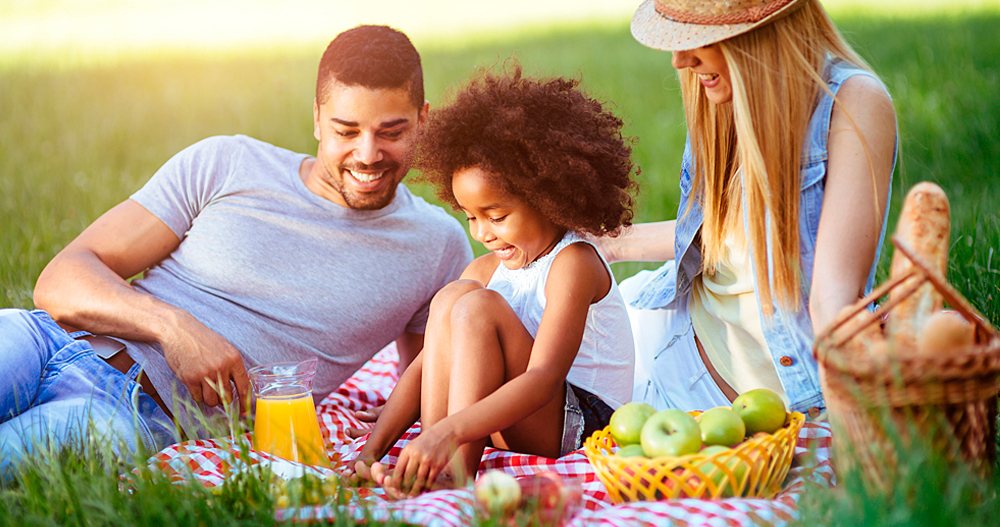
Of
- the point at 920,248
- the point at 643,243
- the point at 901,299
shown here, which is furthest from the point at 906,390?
the point at 643,243

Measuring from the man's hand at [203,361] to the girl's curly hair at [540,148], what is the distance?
31.6 inches

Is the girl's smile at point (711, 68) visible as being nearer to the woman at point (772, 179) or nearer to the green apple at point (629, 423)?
the woman at point (772, 179)

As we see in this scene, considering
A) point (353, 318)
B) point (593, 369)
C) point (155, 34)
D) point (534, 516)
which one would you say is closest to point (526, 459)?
point (593, 369)

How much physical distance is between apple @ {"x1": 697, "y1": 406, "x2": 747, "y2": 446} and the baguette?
48 cm

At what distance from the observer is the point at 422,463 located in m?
1.96

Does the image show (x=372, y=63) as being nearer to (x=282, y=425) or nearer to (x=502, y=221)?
(x=502, y=221)

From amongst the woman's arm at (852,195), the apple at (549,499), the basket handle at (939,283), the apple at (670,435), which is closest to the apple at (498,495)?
the apple at (549,499)

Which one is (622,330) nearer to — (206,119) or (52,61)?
(206,119)

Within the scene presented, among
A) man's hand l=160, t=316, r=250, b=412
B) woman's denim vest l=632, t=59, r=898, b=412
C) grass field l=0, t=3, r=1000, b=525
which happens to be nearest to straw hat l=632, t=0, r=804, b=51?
woman's denim vest l=632, t=59, r=898, b=412

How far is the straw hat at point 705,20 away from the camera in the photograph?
6.44 ft

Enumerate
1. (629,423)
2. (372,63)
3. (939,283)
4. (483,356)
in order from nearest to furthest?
(939,283) → (629,423) → (483,356) → (372,63)

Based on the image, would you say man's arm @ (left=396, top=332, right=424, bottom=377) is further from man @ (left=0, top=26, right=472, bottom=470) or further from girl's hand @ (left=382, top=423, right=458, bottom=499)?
girl's hand @ (left=382, top=423, right=458, bottom=499)

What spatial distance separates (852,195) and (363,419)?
179 centimetres

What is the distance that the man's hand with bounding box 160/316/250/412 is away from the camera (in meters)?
2.46
